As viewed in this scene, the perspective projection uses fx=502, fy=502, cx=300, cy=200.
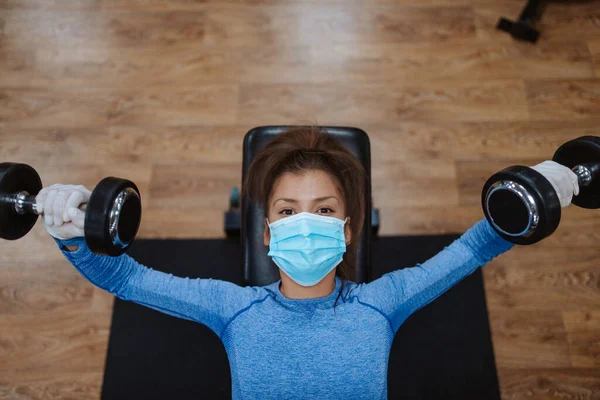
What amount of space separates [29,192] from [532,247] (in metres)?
1.92

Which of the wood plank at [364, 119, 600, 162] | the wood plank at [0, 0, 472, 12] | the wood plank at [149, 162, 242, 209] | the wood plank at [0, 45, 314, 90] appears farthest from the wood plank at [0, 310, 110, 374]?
the wood plank at [0, 0, 472, 12]

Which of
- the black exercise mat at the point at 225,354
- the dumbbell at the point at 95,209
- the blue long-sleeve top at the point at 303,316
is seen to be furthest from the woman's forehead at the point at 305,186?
the black exercise mat at the point at 225,354

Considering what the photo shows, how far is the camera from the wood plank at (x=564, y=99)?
2.45 metres

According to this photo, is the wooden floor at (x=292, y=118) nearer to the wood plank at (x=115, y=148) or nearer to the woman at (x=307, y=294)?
the wood plank at (x=115, y=148)

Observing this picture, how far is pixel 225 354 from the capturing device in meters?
1.98

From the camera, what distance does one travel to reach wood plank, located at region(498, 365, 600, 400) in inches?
76.4

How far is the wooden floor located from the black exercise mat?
0.22ft

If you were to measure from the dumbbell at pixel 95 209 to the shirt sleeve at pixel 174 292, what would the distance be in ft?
0.44

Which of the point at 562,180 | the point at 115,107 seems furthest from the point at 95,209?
the point at 115,107

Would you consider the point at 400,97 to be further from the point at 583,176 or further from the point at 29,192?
the point at 29,192

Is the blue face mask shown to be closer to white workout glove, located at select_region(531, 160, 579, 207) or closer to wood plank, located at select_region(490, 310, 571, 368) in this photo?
white workout glove, located at select_region(531, 160, 579, 207)

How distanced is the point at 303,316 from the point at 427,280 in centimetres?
36

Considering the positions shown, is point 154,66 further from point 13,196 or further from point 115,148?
point 13,196

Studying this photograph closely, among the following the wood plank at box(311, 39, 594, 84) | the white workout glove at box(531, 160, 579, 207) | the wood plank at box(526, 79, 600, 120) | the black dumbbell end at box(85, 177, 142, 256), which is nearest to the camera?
the black dumbbell end at box(85, 177, 142, 256)
